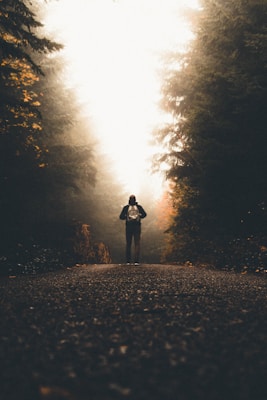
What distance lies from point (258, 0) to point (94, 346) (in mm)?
9391

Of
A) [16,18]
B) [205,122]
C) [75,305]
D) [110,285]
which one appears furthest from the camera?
[205,122]

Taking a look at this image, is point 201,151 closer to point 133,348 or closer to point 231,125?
point 231,125

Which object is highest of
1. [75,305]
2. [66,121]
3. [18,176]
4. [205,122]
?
[66,121]

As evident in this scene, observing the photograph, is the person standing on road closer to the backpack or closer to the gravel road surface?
the backpack

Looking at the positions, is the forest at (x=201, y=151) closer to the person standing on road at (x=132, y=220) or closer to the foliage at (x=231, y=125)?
the foliage at (x=231, y=125)

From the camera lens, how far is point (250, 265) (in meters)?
9.17

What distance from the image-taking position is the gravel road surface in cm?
171

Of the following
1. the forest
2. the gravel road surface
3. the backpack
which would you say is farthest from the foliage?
the gravel road surface

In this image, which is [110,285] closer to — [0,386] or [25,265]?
[0,386]

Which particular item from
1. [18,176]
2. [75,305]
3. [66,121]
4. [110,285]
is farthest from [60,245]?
[75,305]

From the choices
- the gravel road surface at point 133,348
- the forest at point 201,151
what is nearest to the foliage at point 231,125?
the forest at point 201,151

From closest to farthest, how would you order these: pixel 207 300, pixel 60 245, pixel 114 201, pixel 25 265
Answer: pixel 207 300 < pixel 25 265 < pixel 60 245 < pixel 114 201

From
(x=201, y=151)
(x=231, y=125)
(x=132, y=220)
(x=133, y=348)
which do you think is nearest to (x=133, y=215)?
(x=132, y=220)

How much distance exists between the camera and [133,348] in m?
2.31
